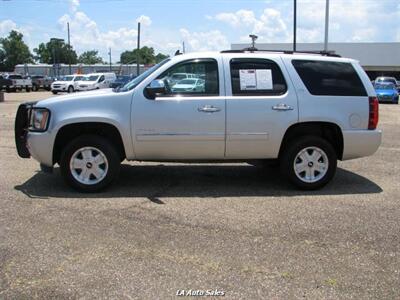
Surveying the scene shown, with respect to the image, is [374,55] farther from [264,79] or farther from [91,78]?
[264,79]

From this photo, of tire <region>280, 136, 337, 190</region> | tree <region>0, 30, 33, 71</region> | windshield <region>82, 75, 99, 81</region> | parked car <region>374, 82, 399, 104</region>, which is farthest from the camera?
tree <region>0, 30, 33, 71</region>

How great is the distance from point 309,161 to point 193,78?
200cm

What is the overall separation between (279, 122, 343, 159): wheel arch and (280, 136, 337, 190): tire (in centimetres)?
9

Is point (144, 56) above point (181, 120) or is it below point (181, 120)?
above

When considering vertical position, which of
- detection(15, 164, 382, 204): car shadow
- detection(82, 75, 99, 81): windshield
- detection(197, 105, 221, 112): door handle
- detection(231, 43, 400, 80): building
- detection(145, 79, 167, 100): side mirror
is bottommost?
detection(15, 164, 382, 204): car shadow

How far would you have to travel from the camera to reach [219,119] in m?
6.56

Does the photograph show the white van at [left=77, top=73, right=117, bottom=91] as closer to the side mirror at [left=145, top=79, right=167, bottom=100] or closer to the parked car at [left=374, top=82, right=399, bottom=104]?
the parked car at [left=374, top=82, right=399, bottom=104]

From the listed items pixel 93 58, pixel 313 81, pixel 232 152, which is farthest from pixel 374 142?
pixel 93 58

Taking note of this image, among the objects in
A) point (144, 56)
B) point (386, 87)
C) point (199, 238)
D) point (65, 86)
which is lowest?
point (199, 238)

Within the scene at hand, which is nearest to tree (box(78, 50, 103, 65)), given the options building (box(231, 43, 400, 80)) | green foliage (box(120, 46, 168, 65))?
green foliage (box(120, 46, 168, 65))

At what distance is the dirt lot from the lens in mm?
3908

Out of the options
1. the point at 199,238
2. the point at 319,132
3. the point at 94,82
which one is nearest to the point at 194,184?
the point at 319,132

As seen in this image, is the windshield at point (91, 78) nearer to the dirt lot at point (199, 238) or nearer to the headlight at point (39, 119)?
the dirt lot at point (199, 238)

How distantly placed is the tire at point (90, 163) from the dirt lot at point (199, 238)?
0.18 meters
